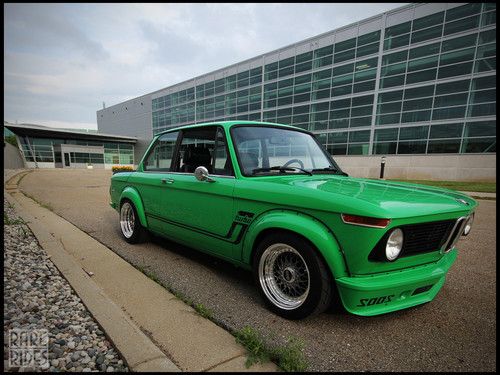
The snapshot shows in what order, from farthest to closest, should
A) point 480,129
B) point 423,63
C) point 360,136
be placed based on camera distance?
point 360,136, point 423,63, point 480,129

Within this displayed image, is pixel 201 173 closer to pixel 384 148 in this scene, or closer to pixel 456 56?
pixel 384 148

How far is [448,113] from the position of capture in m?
21.1

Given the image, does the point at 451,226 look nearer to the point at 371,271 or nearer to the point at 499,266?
the point at 371,271

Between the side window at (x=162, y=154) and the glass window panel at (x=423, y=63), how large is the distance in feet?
83.4

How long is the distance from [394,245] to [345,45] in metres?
29.0

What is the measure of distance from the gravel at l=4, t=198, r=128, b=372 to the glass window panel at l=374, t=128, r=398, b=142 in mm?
26170

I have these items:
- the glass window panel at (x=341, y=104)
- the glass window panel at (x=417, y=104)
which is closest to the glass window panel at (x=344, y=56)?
the glass window panel at (x=341, y=104)

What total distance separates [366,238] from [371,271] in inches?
11.8

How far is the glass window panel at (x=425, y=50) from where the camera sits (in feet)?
69.9

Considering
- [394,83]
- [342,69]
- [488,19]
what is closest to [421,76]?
[394,83]

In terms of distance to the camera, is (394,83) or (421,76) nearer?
(421,76)

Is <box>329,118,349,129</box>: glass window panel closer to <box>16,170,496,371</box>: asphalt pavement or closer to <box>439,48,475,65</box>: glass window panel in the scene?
<box>439,48,475,65</box>: glass window panel

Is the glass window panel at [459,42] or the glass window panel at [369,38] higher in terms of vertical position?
the glass window panel at [369,38]

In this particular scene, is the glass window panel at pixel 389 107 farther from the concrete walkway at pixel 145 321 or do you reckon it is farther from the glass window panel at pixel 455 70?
the concrete walkway at pixel 145 321
